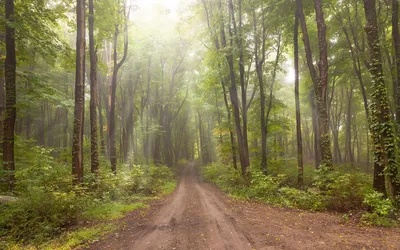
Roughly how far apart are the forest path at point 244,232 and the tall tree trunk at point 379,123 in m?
2.21

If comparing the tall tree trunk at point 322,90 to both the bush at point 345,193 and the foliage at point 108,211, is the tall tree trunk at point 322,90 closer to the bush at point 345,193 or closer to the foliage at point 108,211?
the bush at point 345,193

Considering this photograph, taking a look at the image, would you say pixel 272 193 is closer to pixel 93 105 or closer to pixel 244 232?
pixel 244 232

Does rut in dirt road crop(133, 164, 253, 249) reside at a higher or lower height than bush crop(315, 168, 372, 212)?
lower

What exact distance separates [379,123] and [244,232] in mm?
6166

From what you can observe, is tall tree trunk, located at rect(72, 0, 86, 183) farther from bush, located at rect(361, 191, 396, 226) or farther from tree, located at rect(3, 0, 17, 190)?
bush, located at rect(361, 191, 396, 226)

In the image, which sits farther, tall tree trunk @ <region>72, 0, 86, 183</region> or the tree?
tall tree trunk @ <region>72, 0, 86, 183</region>

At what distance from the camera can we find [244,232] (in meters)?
6.51

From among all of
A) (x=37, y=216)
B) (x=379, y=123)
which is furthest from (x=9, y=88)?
(x=379, y=123)

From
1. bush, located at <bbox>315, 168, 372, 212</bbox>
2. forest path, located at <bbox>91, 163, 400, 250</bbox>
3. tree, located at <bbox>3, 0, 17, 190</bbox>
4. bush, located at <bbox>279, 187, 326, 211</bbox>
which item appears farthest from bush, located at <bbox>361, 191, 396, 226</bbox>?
tree, located at <bbox>3, 0, 17, 190</bbox>

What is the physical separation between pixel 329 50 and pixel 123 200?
19.8m

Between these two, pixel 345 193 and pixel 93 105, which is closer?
pixel 345 193

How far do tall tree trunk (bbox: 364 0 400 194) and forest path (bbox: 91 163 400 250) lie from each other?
7.26ft

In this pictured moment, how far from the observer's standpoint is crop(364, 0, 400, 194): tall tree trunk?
7.48 meters

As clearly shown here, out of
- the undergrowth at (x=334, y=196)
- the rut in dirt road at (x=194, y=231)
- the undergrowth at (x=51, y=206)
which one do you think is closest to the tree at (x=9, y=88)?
the undergrowth at (x=51, y=206)
